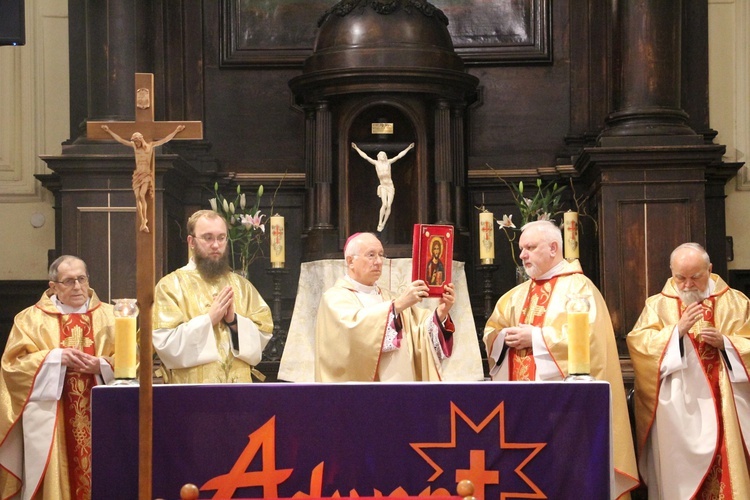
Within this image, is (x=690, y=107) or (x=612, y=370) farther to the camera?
(x=690, y=107)

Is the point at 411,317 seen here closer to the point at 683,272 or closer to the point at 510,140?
the point at 683,272

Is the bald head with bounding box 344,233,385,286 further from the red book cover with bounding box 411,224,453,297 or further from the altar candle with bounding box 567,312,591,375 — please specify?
the altar candle with bounding box 567,312,591,375

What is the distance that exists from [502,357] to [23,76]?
4851 millimetres

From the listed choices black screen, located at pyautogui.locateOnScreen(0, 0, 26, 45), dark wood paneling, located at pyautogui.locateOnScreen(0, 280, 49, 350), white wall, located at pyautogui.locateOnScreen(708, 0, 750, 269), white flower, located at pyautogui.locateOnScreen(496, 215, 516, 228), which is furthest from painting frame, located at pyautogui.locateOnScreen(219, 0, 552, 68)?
dark wood paneling, located at pyautogui.locateOnScreen(0, 280, 49, 350)

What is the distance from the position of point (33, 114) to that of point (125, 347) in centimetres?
460

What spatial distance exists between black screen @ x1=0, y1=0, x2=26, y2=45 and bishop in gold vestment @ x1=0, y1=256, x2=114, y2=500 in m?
1.72

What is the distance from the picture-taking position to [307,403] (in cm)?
519

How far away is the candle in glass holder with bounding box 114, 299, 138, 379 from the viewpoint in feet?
17.3

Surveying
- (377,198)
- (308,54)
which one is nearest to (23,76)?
(308,54)

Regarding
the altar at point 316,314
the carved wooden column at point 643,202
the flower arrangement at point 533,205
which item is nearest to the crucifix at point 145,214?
the altar at point 316,314

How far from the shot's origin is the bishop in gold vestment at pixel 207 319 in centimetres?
622

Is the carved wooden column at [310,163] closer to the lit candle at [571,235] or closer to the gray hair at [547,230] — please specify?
the lit candle at [571,235]

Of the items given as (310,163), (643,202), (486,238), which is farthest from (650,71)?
(310,163)

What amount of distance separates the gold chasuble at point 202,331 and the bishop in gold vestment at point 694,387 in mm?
2204
